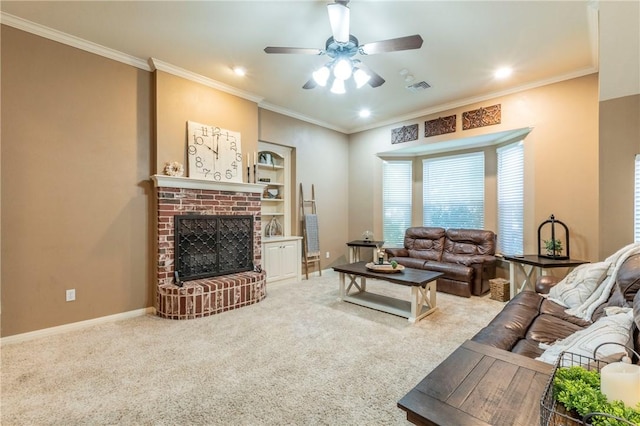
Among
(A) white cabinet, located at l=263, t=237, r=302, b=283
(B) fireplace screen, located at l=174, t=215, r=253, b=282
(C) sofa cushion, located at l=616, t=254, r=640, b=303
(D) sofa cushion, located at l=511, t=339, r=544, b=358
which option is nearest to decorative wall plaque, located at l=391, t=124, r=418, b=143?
(A) white cabinet, located at l=263, t=237, r=302, b=283

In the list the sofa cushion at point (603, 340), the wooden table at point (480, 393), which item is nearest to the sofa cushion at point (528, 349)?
the sofa cushion at point (603, 340)

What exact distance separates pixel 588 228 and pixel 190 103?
554cm

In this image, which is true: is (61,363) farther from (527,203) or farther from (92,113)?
(527,203)

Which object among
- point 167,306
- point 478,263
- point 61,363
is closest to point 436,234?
point 478,263

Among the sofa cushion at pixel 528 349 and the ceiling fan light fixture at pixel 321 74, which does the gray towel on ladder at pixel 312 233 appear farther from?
the sofa cushion at pixel 528 349

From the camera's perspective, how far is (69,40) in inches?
121

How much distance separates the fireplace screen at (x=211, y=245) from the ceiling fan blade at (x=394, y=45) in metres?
2.86

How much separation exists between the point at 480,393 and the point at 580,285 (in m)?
2.25

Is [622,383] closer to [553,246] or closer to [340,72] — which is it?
[340,72]

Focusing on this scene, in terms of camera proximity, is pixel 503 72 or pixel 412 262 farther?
pixel 412 262

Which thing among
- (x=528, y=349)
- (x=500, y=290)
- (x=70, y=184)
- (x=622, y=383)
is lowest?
(x=500, y=290)

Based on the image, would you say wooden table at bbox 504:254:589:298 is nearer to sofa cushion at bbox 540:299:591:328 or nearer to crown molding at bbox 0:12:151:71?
sofa cushion at bbox 540:299:591:328

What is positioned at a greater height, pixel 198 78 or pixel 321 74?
pixel 198 78

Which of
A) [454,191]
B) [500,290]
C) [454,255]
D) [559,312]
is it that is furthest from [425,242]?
[559,312]
